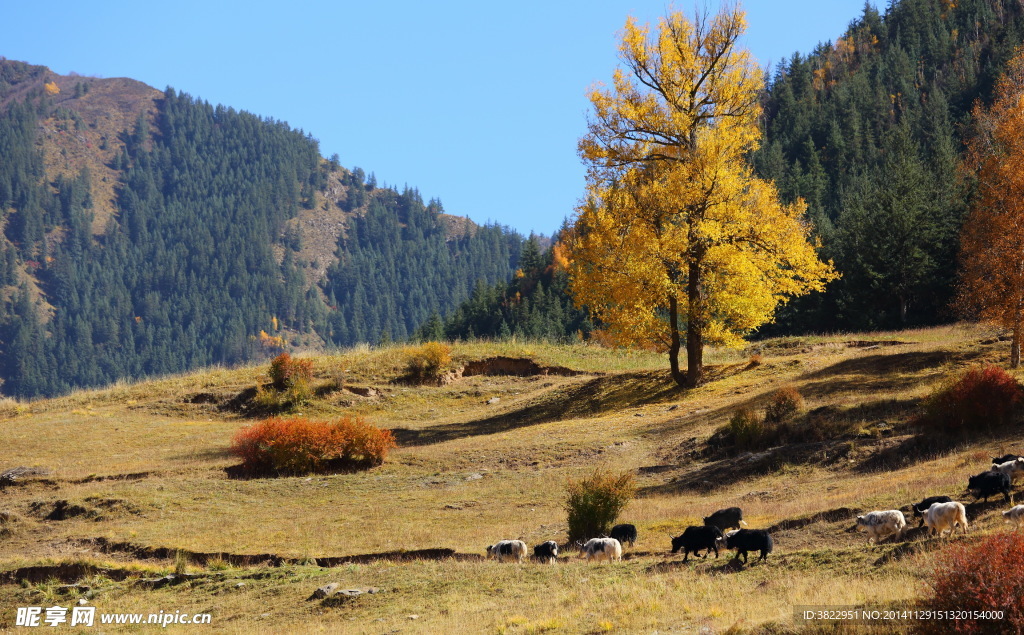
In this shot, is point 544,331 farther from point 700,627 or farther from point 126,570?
point 700,627

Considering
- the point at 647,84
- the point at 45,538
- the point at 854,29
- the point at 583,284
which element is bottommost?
the point at 45,538

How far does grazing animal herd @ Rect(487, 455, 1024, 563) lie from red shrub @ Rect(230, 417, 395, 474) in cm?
1339

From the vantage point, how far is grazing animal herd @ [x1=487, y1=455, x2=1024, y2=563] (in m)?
12.8

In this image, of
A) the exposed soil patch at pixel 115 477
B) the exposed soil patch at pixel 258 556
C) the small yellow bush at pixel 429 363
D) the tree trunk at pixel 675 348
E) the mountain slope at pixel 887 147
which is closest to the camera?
the exposed soil patch at pixel 258 556

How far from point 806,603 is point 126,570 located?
14.0 m

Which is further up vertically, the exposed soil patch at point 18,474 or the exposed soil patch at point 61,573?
the exposed soil patch at point 18,474

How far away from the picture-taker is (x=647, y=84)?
3547 cm

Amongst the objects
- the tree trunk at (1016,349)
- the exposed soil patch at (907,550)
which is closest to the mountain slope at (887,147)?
the tree trunk at (1016,349)

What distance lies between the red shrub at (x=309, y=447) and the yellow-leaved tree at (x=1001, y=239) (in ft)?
63.6

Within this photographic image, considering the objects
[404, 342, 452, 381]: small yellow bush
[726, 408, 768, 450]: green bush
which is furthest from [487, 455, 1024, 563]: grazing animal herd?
[404, 342, 452, 381]: small yellow bush

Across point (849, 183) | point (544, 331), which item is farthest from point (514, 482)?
point (849, 183)

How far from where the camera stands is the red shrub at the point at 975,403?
69.4ft

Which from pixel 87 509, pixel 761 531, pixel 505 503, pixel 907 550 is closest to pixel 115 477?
pixel 87 509

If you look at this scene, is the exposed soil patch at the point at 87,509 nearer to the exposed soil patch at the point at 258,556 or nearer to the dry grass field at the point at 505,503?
the dry grass field at the point at 505,503
